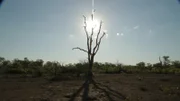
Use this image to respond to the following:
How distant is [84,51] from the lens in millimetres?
20641

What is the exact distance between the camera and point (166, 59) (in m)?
40.6

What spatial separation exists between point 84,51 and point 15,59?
1594 cm

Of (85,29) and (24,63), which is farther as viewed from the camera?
(24,63)

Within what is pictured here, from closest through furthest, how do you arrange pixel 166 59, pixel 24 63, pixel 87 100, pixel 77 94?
pixel 87 100 → pixel 77 94 → pixel 24 63 → pixel 166 59

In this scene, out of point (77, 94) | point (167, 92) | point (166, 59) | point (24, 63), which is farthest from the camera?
point (166, 59)

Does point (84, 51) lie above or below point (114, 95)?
above

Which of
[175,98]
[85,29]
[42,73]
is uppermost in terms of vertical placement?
[85,29]

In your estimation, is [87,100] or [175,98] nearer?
[87,100]

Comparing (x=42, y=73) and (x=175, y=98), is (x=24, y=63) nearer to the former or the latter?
(x=42, y=73)

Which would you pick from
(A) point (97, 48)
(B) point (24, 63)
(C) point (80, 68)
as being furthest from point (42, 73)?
(B) point (24, 63)

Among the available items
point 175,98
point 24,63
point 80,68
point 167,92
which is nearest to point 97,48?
point 80,68

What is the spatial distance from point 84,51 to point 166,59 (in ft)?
80.2

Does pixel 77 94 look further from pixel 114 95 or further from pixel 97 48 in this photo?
pixel 97 48

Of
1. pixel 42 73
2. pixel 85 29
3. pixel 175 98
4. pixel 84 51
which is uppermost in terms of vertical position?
pixel 85 29
